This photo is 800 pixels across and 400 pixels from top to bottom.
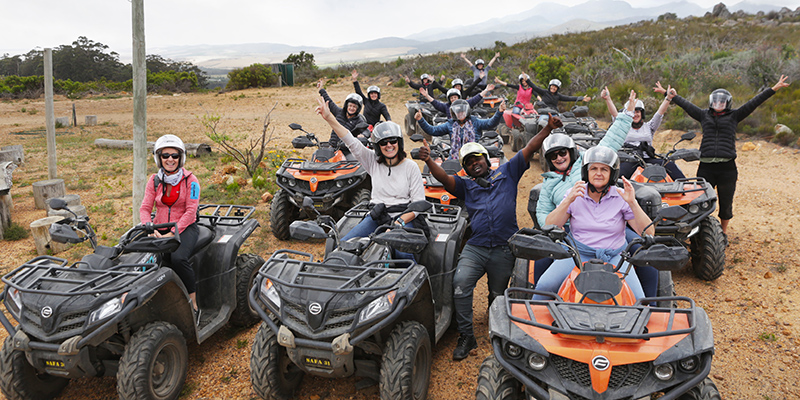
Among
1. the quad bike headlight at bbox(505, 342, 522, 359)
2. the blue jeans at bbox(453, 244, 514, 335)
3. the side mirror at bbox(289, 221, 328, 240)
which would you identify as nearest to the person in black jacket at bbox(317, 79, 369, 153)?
the blue jeans at bbox(453, 244, 514, 335)

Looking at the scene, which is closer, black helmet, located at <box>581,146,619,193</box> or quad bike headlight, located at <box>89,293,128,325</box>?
quad bike headlight, located at <box>89,293,128,325</box>

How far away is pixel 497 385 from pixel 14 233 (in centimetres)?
818

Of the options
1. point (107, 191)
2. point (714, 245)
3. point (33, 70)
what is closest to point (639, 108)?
point (714, 245)

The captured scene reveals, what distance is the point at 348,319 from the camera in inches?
136

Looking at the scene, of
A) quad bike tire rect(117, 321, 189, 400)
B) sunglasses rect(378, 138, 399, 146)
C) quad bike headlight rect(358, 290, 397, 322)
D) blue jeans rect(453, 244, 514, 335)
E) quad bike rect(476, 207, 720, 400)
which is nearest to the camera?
quad bike rect(476, 207, 720, 400)

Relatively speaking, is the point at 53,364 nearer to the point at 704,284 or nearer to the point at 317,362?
the point at 317,362

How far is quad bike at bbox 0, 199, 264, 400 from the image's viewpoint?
3537mm

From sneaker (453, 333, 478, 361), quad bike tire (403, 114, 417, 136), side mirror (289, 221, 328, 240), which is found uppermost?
quad bike tire (403, 114, 417, 136)

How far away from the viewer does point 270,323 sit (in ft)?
11.7

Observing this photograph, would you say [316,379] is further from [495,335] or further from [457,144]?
[457,144]

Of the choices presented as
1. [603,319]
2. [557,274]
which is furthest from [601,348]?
[557,274]

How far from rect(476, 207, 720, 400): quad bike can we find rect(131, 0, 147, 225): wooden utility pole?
17.4 feet

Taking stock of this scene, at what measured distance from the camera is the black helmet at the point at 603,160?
12.8ft

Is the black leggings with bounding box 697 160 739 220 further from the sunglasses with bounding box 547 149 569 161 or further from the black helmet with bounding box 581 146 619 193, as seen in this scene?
the black helmet with bounding box 581 146 619 193
